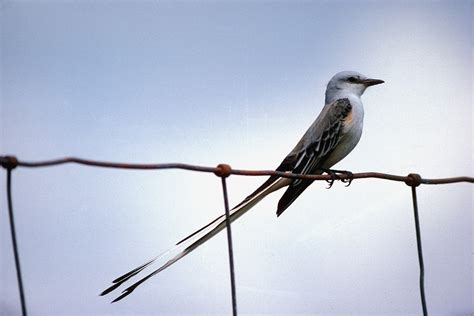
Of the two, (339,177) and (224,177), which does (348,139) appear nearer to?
(339,177)

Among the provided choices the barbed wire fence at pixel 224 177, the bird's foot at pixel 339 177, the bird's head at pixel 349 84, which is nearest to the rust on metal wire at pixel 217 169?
the barbed wire fence at pixel 224 177

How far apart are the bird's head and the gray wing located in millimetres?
340

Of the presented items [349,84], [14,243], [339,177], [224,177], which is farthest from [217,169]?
[349,84]

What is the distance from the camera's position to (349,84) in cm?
536

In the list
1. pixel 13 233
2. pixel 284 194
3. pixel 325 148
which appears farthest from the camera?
pixel 325 148

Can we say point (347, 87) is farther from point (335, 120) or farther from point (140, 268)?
point (140, 268)

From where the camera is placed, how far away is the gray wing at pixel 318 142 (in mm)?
4723

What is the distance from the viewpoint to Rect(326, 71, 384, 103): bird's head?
5.33 metres

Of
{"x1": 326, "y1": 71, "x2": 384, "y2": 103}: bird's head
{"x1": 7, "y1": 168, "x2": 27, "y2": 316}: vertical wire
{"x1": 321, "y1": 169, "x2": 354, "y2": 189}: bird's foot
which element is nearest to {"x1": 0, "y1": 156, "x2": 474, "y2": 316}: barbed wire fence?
{"x1": 7, "y1": 168, "x2": 27, "y2": 316}: vertical wire

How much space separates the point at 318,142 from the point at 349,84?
2.71 ft

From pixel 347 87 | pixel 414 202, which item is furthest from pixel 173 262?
pixel 347 87

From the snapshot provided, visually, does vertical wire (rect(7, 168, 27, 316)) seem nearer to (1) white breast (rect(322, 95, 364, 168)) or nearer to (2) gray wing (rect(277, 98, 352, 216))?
(2) gray wing (rect(277, 98, 352, 216))

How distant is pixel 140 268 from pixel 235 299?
57 cm

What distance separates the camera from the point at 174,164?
2312mm
